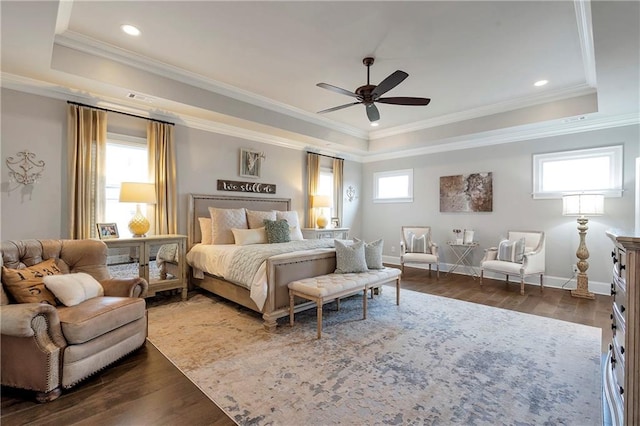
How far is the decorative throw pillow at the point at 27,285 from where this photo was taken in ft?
→ 7.21

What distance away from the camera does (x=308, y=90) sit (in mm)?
4484

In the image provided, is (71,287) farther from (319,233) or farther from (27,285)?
(319,233)

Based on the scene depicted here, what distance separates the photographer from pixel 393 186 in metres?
7.19

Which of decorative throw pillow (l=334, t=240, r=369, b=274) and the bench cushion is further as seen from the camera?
decorative throw pillow (l=334, t=240, r=369, b=274)

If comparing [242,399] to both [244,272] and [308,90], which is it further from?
[308,90]

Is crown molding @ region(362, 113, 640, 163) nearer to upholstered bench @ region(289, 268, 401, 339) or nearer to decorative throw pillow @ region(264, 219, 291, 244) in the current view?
decorative throw pillow @ region(264, 219, 291, 244)

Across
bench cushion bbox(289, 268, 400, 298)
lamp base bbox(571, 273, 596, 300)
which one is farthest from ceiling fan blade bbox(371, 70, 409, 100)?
lamp base bbox(571, 273, 596, 300)

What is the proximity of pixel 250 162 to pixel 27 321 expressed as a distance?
3953mm

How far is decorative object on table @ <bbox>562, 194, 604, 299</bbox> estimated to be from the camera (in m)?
4.29

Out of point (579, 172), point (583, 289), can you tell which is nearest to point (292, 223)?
point (583, 289)

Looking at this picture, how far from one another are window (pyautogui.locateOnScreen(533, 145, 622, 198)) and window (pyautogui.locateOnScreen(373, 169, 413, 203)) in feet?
7.90

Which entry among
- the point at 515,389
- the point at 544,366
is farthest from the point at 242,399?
the point at 544,366

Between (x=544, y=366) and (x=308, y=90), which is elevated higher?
(x=308, y=90)

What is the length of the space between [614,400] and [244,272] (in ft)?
10.1
